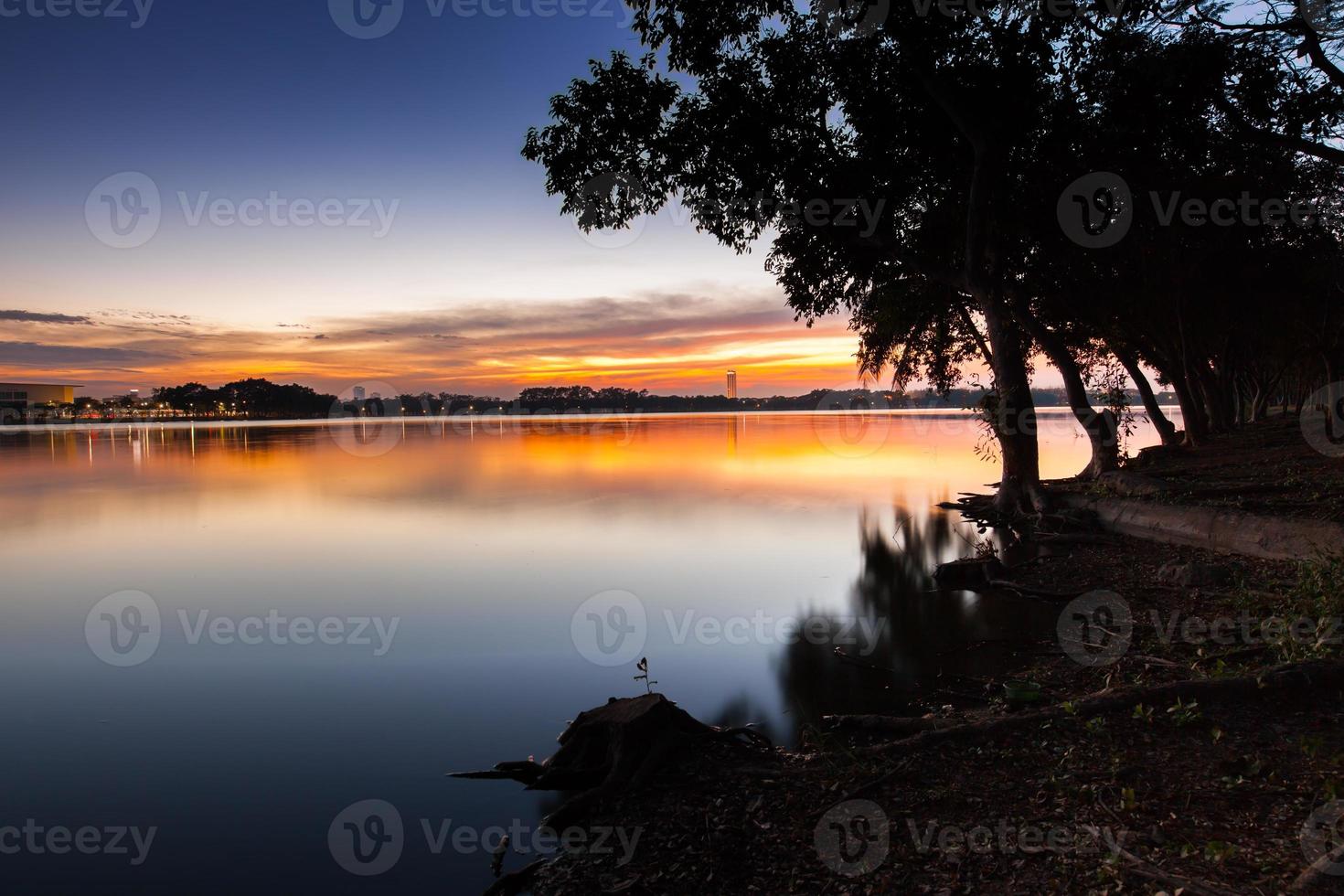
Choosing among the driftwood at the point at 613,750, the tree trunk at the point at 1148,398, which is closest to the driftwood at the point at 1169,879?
the driftwood at the point at 613,750

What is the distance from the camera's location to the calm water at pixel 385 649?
17.5 ft

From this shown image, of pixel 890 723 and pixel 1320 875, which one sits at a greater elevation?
pixel 1320 875

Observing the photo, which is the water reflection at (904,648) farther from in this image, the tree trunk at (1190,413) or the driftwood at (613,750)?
the tree trunk at (1190,413)

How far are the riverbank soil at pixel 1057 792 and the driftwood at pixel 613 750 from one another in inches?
5.9

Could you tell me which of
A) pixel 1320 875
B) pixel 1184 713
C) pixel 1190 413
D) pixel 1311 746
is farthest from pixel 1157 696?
pixel 1190 413

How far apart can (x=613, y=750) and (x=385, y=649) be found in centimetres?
474

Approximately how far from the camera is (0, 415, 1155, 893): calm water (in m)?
5.32

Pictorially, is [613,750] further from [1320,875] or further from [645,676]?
[1320,875]

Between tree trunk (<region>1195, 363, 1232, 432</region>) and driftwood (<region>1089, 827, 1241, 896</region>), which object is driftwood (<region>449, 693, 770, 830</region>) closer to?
driftwood (<region>1089, 827, 1241, 896</region>)

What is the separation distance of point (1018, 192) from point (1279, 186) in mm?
5751

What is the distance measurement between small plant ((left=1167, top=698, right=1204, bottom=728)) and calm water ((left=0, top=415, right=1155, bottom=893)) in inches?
88.3

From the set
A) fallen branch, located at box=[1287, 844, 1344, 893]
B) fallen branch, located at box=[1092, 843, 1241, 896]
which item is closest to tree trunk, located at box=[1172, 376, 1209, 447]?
fallen branch, located at box=[1287, 844, 1344, 893]

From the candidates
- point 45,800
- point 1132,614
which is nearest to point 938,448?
point 1132,614

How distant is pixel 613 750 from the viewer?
5.48 meters
